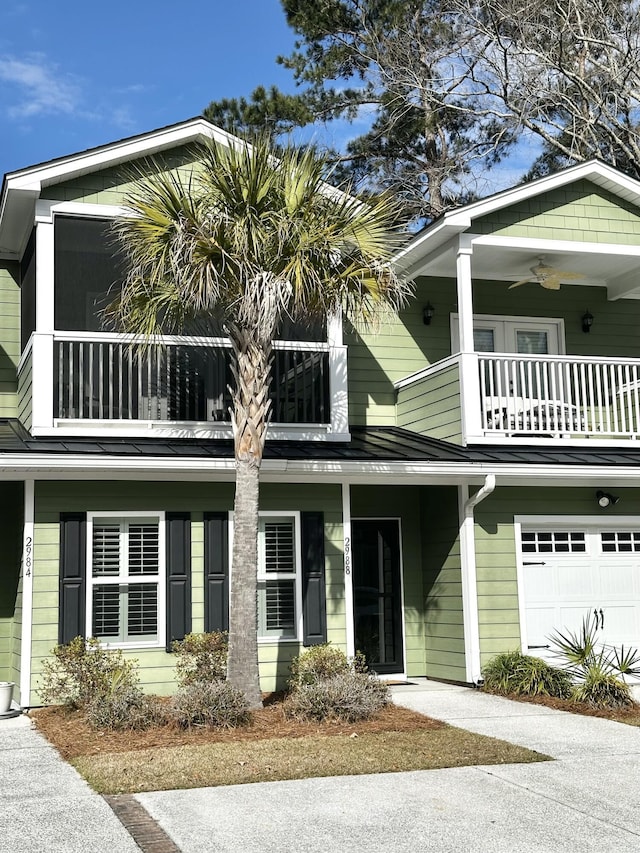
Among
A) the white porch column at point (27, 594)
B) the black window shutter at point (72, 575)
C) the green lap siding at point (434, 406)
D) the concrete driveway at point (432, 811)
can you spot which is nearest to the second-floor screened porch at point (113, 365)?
the white porch column at point (27, 594)

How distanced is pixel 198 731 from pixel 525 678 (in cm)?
423

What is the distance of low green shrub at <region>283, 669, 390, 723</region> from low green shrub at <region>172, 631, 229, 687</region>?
1.14m

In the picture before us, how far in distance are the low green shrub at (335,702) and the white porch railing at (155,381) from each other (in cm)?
371

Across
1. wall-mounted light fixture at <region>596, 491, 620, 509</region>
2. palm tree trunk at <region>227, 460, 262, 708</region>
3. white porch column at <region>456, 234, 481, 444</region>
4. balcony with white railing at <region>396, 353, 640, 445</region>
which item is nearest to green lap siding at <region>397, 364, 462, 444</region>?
balcony with white railing at <region>396, 353, 640, 445</region>

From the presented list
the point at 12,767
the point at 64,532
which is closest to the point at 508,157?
the point at 64,532

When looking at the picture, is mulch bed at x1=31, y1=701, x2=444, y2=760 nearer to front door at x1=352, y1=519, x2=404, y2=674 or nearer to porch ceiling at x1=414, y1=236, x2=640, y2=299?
front door at x1=352, y1=519, x2=404, y2=674

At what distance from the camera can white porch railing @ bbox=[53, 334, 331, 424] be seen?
37.0ft

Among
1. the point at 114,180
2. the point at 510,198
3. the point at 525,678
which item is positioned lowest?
the point at 525,678

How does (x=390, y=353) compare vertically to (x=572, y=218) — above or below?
below

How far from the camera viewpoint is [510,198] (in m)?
12.7

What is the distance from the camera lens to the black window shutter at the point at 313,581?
11.6 metres

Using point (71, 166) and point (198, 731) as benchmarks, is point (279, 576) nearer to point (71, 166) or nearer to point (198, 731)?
point (198, 731)

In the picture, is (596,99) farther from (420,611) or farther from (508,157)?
(420,611)

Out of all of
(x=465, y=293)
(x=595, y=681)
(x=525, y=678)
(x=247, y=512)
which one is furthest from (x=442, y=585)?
(x=247, y=512)
